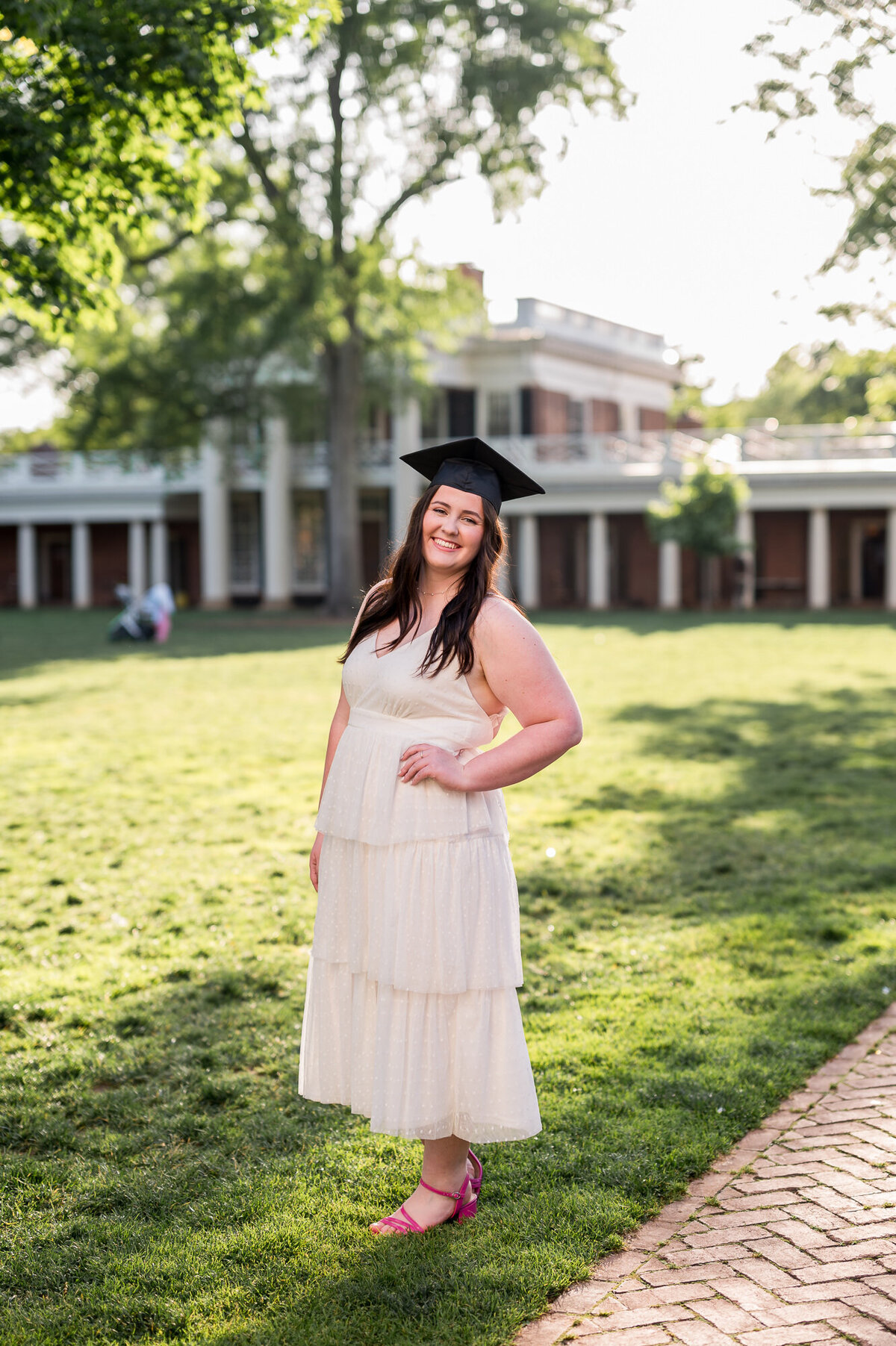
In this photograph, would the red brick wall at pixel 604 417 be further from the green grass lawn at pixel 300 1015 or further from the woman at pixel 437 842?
the woman at pixel 437 842

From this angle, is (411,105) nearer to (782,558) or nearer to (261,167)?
(261,167)

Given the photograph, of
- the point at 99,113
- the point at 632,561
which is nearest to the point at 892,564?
the point at 632,561

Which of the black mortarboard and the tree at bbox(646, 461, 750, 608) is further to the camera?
the tree at bbox(646, 461, 750, 608)

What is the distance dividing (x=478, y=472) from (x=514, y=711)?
61 centimetres

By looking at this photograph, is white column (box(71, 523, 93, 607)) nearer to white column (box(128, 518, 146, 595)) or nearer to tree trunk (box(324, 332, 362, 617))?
white column (box(128, 518, 146, 595))

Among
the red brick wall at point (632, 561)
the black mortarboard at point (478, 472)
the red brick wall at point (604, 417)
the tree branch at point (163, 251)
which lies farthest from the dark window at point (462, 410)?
the black mortarboard at point (478, 472)

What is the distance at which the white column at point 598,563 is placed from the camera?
3681 cm

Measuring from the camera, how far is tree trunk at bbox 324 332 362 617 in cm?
3156

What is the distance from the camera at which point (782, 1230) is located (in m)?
3.35

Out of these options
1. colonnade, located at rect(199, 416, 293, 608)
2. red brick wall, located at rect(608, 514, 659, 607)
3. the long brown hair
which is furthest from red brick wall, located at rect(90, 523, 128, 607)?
the long brown hair

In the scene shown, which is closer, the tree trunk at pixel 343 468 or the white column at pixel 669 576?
the tree trunk at pixel 343 468

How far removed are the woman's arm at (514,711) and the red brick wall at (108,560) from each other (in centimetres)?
4468

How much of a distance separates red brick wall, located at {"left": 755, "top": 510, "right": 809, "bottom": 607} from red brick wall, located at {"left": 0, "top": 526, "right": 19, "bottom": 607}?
1050 inches

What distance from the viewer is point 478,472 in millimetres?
3273
